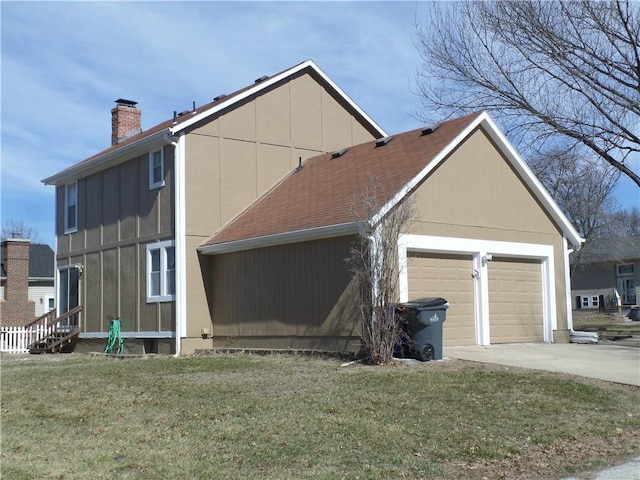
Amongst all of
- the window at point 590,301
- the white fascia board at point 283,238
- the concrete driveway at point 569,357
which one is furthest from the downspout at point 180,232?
the window at point 590,301

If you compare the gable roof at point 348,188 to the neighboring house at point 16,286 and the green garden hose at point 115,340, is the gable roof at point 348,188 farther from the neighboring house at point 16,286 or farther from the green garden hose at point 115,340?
the neighboring house at point 16,286

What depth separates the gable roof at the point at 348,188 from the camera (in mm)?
14867

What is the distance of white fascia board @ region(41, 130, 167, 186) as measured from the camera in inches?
749

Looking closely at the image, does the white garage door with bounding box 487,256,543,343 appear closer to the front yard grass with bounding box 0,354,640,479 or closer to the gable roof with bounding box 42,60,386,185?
the front yard grass with bounding box 0,354,640,479

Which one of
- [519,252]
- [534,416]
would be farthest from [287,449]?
[519,252]

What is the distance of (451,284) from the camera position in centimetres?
1584

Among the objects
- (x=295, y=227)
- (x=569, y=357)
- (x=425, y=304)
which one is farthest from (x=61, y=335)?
(x=569, y=357)

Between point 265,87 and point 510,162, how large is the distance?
7013 mm

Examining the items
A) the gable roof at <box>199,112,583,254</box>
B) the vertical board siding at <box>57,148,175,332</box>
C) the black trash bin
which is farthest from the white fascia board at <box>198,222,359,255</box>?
the black trash bin

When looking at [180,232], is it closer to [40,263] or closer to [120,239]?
[120,239]

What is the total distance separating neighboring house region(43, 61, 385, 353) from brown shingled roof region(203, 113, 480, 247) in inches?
33.3

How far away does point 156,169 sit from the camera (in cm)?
1944

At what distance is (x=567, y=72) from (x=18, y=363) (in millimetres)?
17201

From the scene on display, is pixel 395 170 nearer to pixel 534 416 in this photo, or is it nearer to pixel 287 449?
pixel 534 416
